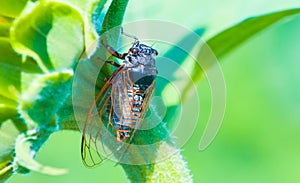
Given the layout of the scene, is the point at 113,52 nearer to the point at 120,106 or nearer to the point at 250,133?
the point at 120,106

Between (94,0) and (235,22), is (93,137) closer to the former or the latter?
(94,0)

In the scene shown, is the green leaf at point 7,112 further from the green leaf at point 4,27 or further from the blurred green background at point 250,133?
the blurred green background at point 250,133

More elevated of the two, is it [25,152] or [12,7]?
[12,7]

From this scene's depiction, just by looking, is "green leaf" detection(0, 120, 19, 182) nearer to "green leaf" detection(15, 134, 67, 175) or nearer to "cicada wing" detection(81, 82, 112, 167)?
"green leaf" detection(15, 134, 67, 175)

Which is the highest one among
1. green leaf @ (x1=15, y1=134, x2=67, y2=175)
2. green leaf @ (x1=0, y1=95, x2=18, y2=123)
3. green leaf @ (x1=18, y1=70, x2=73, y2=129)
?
green leaf @ (x1=18, y1=70, x2=73, y2=129)

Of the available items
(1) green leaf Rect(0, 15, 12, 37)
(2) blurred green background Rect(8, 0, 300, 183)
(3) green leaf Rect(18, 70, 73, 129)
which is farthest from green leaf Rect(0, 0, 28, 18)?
(2) blurred green background Rect(8, 0, 300, 183)

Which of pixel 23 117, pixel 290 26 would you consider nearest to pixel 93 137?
pixel 23 117

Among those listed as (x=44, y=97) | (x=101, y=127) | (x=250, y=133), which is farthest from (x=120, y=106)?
(x=250, y=133)

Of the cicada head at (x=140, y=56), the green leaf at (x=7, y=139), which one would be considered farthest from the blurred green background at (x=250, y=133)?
the green leaf at (x=7, y=139)
